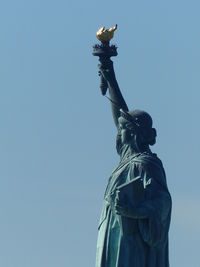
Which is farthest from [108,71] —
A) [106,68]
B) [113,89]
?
[113,89]

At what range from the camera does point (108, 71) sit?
133 feet

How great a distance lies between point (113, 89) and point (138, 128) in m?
1.20

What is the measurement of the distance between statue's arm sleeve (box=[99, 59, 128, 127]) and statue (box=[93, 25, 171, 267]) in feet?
1.36

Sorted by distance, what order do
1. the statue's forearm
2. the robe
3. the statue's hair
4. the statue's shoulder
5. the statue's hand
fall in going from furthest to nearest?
the statue's hand < the statue's forearm < the statue's hair < the statue's shoulder < the robe

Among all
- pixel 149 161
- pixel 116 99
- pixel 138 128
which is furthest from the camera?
pixel 116 99

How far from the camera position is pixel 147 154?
39.5 m

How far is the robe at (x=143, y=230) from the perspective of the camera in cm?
3878

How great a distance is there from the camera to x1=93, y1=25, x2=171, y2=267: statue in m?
38.7

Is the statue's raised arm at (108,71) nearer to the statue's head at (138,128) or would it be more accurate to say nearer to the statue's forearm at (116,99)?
the statue's forearm at (116,99)

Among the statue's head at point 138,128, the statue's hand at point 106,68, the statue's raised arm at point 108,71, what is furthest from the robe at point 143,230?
the statue's hand at point 106,68

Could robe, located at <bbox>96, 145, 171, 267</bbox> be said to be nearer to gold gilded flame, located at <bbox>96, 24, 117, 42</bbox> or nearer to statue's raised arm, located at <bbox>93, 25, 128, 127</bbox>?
statue's raised arm, located at <bbox>93, 25, 128, 127</bbox>

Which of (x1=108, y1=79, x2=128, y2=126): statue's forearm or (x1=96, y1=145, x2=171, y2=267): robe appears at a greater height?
(x1=108, y1=79, x2=128, y2=126): statue's forearm

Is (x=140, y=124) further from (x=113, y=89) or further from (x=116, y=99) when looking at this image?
(x=113, y=89)

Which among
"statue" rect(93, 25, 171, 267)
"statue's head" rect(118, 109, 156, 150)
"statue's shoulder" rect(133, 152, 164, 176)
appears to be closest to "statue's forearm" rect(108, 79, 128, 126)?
"statue" rect(93, 25, 171, 267)
